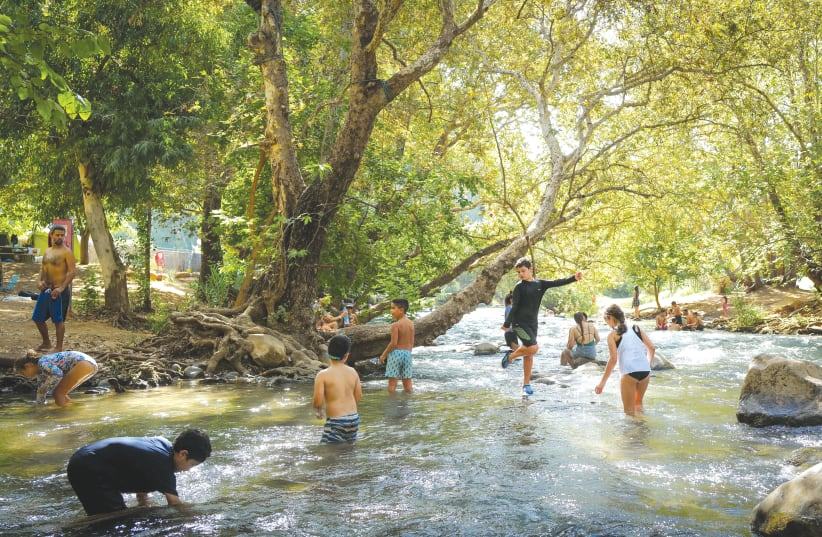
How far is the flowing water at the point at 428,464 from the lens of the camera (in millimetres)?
5004

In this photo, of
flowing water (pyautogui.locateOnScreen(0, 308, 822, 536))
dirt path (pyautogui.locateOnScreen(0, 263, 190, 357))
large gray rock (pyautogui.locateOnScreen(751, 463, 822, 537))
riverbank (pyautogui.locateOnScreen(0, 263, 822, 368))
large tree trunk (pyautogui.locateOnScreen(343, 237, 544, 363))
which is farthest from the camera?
large tree trunk (pyautogui.locateOnScreen(343, 237, 544, 363))

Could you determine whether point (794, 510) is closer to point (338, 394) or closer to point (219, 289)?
point (338, 394)

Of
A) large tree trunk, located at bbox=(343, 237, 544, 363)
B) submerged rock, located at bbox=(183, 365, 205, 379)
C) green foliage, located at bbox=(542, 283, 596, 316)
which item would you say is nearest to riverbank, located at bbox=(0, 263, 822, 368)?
submerged rock, located at bbox=(183, 365, 205, 379)

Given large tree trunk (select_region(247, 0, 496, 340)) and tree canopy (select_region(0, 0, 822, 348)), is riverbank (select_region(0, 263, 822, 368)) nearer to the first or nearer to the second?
tree canopy (select_region(0, 0, 822, 348))

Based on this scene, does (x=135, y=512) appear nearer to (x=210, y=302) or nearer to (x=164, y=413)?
(x=164, y=413)

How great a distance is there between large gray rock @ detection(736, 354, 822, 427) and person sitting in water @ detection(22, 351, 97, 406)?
9.00 meters

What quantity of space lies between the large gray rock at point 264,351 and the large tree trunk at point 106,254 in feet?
17.6

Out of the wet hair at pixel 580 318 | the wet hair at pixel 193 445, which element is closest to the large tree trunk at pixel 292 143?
the wet hair at pixel 580 318

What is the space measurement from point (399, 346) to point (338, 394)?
4.50m

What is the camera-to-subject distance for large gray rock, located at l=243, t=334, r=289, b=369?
42.5 ft

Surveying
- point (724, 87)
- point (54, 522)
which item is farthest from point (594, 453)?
point (724, 87)

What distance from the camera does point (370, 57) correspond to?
40.8 ft

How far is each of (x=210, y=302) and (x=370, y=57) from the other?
7810 millimetres

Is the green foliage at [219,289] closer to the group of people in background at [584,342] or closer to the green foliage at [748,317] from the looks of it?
the group of people in background at [584,342]
